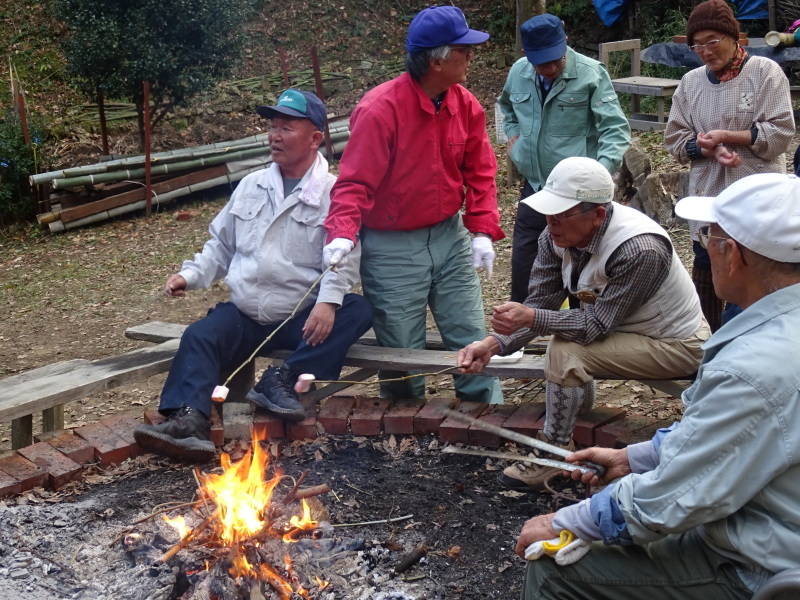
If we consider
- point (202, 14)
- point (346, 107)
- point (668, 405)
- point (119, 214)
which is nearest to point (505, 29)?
point (346, 107)

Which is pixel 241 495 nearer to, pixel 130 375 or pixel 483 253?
pixel 130 375

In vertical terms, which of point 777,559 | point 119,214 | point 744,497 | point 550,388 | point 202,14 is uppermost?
point 202,14

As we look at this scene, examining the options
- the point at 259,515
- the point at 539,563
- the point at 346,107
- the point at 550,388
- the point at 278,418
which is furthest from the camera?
the point at 346,107

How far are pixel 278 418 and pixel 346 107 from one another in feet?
38.1

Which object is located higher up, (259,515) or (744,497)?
(744,497)

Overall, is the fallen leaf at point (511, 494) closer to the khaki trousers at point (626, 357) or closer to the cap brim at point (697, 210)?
the khaki trousers at point (626, 357)

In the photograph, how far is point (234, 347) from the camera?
14.7 ft

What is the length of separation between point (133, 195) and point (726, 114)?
8.37 metres

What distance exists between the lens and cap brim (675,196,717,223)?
7.94 feet

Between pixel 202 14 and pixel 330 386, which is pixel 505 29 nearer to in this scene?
pixel 202 14

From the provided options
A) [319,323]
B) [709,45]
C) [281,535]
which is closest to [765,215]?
[281,535]

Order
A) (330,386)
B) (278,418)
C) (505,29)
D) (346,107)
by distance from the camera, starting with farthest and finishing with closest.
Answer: (505,29) → (346,107) → (330,386) → (278,418)

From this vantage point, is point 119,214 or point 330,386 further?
point 119,214

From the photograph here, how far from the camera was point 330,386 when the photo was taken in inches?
186
